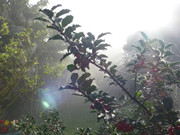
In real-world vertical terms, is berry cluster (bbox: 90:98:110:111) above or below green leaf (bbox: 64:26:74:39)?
below

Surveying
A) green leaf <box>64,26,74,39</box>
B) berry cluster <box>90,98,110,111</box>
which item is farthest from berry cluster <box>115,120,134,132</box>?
green leaf <box>64,26,74,39</box>

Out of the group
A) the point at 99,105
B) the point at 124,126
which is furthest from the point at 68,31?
the point at 124,126

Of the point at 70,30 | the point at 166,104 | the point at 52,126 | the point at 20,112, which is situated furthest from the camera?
the point at 20,112

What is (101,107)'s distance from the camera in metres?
1.05

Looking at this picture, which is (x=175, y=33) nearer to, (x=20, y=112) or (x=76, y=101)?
(x=76, y=101)

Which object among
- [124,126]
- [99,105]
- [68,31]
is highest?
[68,31]

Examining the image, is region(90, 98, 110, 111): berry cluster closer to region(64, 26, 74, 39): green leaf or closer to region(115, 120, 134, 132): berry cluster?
region(115, 120, 134, 132): berry cluster

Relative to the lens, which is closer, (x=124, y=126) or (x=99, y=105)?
(x=99, y=105)

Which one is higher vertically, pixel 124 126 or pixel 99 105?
pixel 99 105

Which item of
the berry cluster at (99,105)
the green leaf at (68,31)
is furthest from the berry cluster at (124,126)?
the green leaf at (68,31)

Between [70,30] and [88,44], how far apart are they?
184 mm

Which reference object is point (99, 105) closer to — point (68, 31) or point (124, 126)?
point (124, 126)

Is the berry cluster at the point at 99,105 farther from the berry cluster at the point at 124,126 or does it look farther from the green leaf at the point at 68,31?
the green leaf at the point at 68,31

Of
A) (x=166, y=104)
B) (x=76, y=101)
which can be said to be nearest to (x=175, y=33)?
(x=76, y=101)
